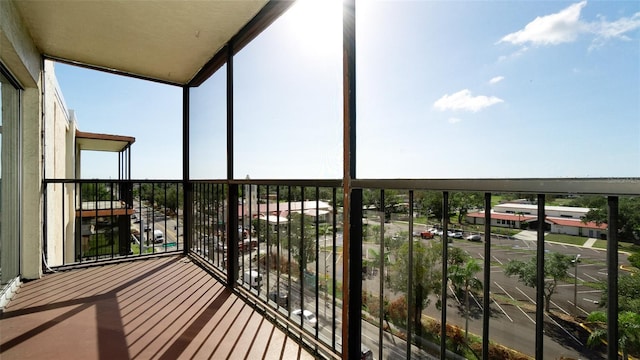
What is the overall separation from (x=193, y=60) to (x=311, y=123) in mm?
1869

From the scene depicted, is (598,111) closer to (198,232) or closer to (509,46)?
(509,46)

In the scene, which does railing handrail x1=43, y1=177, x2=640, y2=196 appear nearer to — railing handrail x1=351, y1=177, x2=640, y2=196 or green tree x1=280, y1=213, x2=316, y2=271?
railing handrail x1=351, y1=177, x2=640, y2=196

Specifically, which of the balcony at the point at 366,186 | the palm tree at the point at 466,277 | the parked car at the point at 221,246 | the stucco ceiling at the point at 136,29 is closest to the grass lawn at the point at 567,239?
the balcony at the point at 366,186

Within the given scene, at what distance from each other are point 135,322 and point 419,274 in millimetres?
1819

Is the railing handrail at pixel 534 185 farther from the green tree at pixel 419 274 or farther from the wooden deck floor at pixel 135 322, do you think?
the wooden deck floor at pixel 135 322

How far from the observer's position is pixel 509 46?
0.95 metres

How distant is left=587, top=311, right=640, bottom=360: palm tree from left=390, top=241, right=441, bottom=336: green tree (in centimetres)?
51

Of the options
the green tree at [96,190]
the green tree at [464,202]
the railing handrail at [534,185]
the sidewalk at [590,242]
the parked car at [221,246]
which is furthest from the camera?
the green tree at [96,190]

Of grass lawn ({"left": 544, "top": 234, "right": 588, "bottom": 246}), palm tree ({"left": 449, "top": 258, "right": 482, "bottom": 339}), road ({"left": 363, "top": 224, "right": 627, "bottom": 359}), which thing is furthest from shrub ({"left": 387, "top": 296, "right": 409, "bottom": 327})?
grass lawn ({"left": 544, "top": 234, "right": 588, "bottom": 246})

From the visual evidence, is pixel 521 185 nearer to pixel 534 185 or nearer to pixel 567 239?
pixel 534 185

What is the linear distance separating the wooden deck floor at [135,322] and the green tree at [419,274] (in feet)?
2.05

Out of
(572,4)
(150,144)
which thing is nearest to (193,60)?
(572,4)

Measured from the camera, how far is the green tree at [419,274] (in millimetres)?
1245

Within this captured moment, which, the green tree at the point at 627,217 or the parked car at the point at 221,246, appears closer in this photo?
the green tree at the point at 627,217
